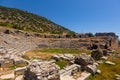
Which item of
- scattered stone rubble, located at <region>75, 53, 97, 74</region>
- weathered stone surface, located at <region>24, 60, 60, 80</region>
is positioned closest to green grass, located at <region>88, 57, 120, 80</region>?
scattered stone rubble, located at <region>75, 53, 97, 74</region>

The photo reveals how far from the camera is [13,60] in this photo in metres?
18.3

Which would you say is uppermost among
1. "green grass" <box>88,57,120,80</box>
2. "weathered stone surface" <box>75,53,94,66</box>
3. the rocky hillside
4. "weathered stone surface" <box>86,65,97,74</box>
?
the rocky hillside

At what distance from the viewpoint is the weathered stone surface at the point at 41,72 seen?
36.0 feet

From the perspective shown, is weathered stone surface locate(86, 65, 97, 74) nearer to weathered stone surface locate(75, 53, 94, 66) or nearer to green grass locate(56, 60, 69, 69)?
weathered stone surface locate(75, 53, 94, 66)

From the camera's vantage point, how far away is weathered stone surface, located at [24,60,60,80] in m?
11.0

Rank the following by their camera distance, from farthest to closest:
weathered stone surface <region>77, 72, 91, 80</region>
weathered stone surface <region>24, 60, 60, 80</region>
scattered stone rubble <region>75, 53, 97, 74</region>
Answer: scattered stone rubble <region>75, 53, 97, 74</region> → weathered stone surface <region>77, 72, 91, 80</region> → weathered stone surface <region>24, 60, 60, 80</region>

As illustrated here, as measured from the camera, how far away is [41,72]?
11062 millimetres

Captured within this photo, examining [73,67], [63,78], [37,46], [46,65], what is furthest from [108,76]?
[37,46]

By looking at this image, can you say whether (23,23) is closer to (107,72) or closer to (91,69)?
(107,72)

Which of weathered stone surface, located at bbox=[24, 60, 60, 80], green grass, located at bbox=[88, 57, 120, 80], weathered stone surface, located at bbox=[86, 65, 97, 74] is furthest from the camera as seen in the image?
weathered stone surface, located at bbox=[86, 65, 97, 74]

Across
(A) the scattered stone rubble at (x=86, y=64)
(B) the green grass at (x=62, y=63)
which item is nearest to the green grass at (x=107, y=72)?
(A) the scattered stone rubble at (x=86, y=64)

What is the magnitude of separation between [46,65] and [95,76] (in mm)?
7271

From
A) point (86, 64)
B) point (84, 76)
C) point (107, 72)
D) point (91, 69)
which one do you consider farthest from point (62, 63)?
point (84, 76)

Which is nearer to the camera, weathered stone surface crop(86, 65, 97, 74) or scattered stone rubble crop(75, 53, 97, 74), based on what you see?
weathered stone surface crop(86, 65, 97, 74)
